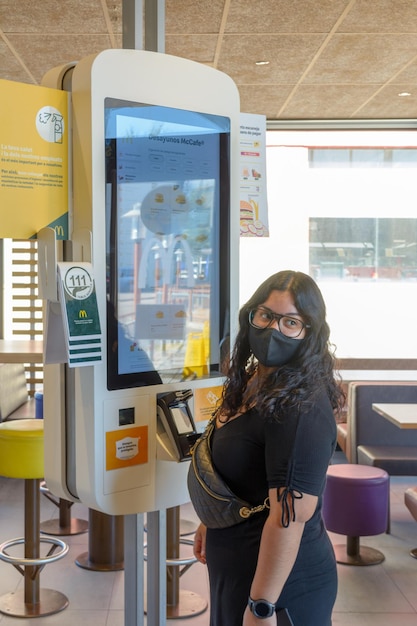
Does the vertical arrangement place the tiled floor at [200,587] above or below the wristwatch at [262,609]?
below

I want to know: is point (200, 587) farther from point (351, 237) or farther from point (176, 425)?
point (351, 237)

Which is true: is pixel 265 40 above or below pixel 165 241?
above

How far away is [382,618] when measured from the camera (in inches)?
147

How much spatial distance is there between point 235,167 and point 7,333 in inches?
237

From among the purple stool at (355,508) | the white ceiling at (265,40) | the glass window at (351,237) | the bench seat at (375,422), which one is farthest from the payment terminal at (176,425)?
the glass window at (351,237)

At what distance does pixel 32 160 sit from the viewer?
1968mm

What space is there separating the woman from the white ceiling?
11.0ft

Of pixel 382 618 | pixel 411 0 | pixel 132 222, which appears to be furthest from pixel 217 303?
pixel 411 0

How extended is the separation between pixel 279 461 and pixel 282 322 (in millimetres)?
379

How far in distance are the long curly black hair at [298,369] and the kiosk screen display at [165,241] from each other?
0.23 m

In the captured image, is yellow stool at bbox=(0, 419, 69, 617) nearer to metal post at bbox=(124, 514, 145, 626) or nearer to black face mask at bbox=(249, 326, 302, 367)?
metal post at bbox=(124, 514, 145, 626)

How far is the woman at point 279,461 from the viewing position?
5.90 feet

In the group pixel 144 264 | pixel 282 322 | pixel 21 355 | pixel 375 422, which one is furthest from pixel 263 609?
pixel 375 422

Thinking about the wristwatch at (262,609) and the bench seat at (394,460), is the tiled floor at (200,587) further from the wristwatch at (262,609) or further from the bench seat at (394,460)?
the wristwatch at (262,609)
